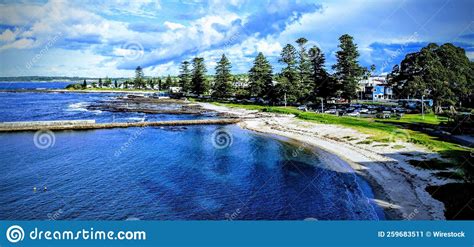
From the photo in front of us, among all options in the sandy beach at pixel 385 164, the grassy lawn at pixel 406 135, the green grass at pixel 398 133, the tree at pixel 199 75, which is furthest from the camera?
the tree at pixel 199 75

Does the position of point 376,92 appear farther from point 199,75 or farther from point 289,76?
point 199,75

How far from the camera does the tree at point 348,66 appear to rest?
79188 millimetres

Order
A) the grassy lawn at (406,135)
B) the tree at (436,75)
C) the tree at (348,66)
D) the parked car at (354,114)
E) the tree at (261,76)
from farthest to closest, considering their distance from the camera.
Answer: the tree at (261,76), the tree at (348,66), the parked car at (354,114), the tree at (436,75), the grassy lawn at (406,135)

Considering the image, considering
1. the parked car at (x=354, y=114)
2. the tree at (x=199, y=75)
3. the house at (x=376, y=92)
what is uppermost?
the tree at (x=199, y=75)

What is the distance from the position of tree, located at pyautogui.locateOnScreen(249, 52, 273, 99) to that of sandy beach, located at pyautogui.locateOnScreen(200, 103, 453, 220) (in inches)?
1384

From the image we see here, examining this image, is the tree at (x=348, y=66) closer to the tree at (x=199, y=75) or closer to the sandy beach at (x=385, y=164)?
the sandy beach at (x=385, y=164)

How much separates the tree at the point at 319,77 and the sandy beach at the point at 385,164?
2242 centimetres

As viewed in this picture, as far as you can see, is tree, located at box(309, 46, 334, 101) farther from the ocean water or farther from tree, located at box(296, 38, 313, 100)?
the ocean water

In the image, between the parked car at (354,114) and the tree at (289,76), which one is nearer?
the parked car at (354,114)

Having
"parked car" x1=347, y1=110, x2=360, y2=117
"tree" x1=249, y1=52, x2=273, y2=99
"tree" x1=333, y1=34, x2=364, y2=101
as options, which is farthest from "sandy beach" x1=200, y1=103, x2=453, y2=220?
"tree" x1=249, y1=52, x2=273, y2=99

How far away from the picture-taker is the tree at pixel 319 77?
275 feet

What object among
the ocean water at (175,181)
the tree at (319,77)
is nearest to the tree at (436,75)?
the tree at (319,77)

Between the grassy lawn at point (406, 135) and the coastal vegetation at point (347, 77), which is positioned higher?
the coastal vegetation at point (347, 77)

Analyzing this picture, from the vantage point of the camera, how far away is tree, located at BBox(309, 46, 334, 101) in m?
83.8
